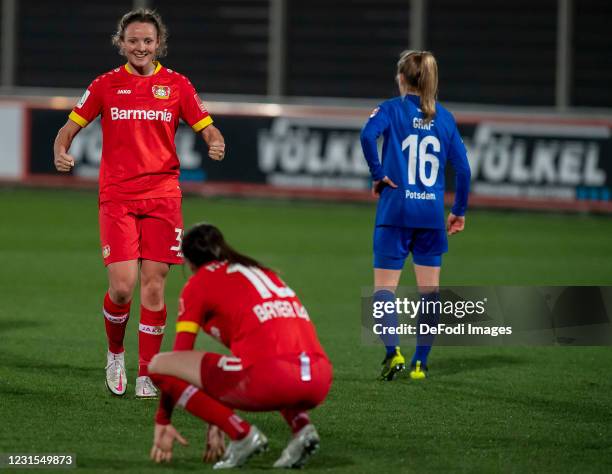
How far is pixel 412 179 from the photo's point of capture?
7707 mm

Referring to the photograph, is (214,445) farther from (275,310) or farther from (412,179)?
(412,179)

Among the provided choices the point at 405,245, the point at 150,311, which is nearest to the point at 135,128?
the point at 150,311

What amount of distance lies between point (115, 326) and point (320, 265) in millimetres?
6128

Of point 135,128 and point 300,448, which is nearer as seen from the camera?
point 300,448

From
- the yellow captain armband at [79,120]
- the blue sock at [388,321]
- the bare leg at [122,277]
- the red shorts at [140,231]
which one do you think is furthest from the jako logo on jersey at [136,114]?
the blue sock at [388,321]

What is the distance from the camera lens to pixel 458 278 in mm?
12109

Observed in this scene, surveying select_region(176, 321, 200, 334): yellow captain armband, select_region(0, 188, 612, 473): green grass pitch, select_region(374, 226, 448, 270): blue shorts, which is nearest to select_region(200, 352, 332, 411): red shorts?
select_region(176, 321, 200, 334): yellow captain armband

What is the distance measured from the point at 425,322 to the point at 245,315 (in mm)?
2757

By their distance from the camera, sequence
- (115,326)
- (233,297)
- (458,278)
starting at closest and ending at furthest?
1. (233,297)
2. (115,326)
3. (458,278)

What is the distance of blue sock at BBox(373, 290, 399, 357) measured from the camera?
7.74 meters

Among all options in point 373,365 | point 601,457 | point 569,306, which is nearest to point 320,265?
point 569,306

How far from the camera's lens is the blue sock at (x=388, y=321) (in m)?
7.74

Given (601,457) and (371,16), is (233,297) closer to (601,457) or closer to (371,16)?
(601,457)

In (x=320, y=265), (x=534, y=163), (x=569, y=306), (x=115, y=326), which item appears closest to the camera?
(x=115, y=326)
